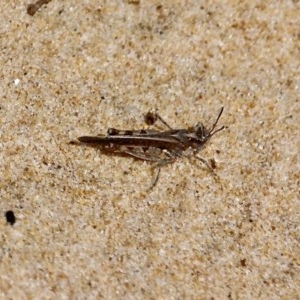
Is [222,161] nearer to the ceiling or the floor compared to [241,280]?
nearer to the ceiling

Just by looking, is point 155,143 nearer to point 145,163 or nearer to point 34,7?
point 145,163

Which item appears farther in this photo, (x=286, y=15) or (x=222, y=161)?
(x=286, y=15)

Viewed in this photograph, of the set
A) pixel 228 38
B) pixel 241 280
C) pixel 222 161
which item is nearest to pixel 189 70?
pixel 228 38

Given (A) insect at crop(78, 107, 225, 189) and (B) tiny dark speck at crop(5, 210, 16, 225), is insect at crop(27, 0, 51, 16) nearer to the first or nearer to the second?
(A) insect at crop(78, 107, 225, 189)

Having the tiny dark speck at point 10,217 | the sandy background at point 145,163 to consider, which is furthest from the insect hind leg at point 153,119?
the tiny dark speck at point 10,217

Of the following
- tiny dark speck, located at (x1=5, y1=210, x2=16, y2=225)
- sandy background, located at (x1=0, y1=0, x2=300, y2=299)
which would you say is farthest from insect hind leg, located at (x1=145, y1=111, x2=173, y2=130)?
tiny dark speck, located at (x1=5, y1=210, x2=16, y2=225)

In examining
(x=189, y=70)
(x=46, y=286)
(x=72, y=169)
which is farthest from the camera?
(x=189, y=70)

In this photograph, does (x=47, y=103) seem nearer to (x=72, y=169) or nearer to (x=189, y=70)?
(x=72, y=169)
